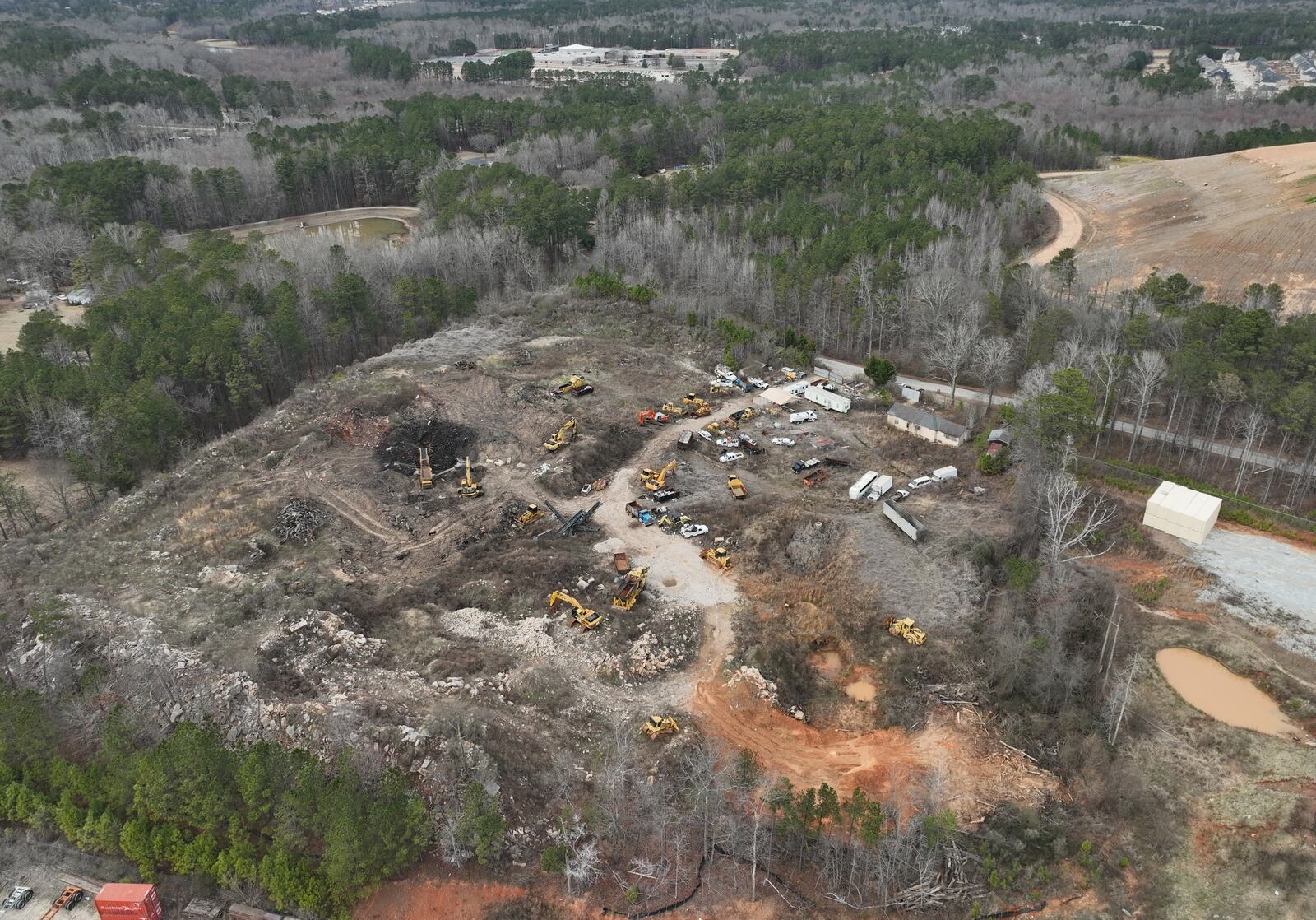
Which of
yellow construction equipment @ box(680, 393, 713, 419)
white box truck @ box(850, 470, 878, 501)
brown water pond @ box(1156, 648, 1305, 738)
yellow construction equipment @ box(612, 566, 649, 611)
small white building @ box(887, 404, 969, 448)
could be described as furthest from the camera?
yellow construction equipment @ box(680, 393, 713, 419)

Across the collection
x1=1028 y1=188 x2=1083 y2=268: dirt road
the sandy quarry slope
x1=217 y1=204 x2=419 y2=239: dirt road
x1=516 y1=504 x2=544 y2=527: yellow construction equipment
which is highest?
the sandy quarry slope

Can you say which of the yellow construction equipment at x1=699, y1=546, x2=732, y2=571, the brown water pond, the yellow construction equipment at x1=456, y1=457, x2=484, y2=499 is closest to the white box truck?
the yellow construction equipment at x1=699, y1=546, x2=732, y2=571

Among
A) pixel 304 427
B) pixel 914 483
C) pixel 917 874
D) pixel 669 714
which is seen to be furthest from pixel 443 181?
pixel 917 874

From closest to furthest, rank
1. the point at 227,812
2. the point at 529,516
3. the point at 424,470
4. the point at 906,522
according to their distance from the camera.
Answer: the point at 227,812 → the point at 906,522 → the point at 529,516 → the point at 424,470

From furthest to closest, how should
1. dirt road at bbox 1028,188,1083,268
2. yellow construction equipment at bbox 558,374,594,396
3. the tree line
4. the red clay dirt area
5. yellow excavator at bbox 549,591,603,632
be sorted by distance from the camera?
dirt road at bbox 1028,188,1083,268 < yellow construction equipment at bbox 558,374,594,396 < yellow excavator at bbox 549,591,603,632 < the red clay dirt area < the tree line

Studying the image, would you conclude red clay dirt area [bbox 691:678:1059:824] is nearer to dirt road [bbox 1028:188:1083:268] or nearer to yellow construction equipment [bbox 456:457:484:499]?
yellow construction equipment [bbox 456:457:484:499]

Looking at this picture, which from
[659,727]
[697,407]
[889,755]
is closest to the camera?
[889,755]

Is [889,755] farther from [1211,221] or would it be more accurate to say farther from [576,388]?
[1211,221]

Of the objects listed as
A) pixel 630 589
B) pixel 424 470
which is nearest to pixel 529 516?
pixel 424 470
